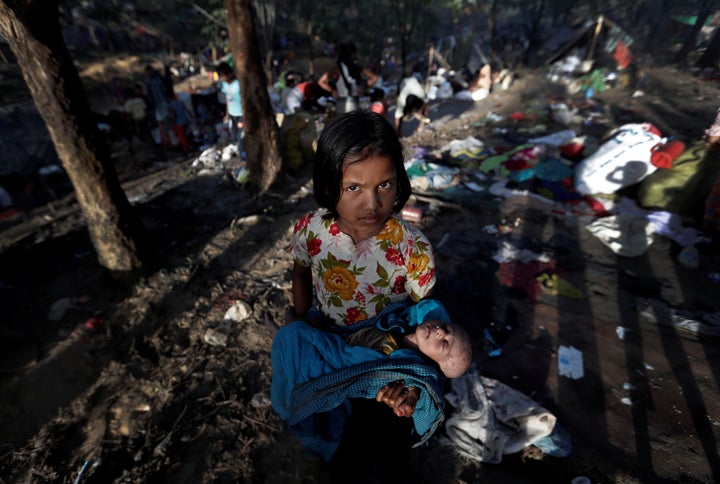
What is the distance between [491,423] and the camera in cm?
206

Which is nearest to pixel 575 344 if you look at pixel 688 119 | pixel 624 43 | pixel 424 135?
pixel 424 135

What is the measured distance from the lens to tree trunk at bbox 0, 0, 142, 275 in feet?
8.36

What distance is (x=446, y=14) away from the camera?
116 feet

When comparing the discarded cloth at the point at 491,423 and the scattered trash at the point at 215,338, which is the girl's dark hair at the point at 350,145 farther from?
the scattered trash at the point at 215,338

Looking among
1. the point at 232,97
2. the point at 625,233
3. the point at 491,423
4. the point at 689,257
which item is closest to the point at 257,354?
the point at 491,423

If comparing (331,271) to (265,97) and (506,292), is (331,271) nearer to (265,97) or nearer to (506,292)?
(506,292)

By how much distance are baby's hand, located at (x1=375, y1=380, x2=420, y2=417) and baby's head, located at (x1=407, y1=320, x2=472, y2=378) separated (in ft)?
0.58

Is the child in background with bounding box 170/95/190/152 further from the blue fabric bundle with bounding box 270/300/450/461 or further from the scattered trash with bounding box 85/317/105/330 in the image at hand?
the blue fabric bundle with bounding box 270/300/450/461

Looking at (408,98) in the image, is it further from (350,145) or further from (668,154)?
(350,145)

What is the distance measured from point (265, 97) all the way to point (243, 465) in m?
5.00

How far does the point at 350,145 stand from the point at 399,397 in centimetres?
105

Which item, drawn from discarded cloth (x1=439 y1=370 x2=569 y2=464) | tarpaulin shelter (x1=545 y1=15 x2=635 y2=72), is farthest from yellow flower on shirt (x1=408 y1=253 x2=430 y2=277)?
tarpaulin shelter (x1=545 y1=15 x2=635 y2=72)

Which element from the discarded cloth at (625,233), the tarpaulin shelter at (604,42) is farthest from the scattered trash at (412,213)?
the tarpaulin shelter at (604,42)

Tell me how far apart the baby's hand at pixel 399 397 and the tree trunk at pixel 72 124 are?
11.8 ft
